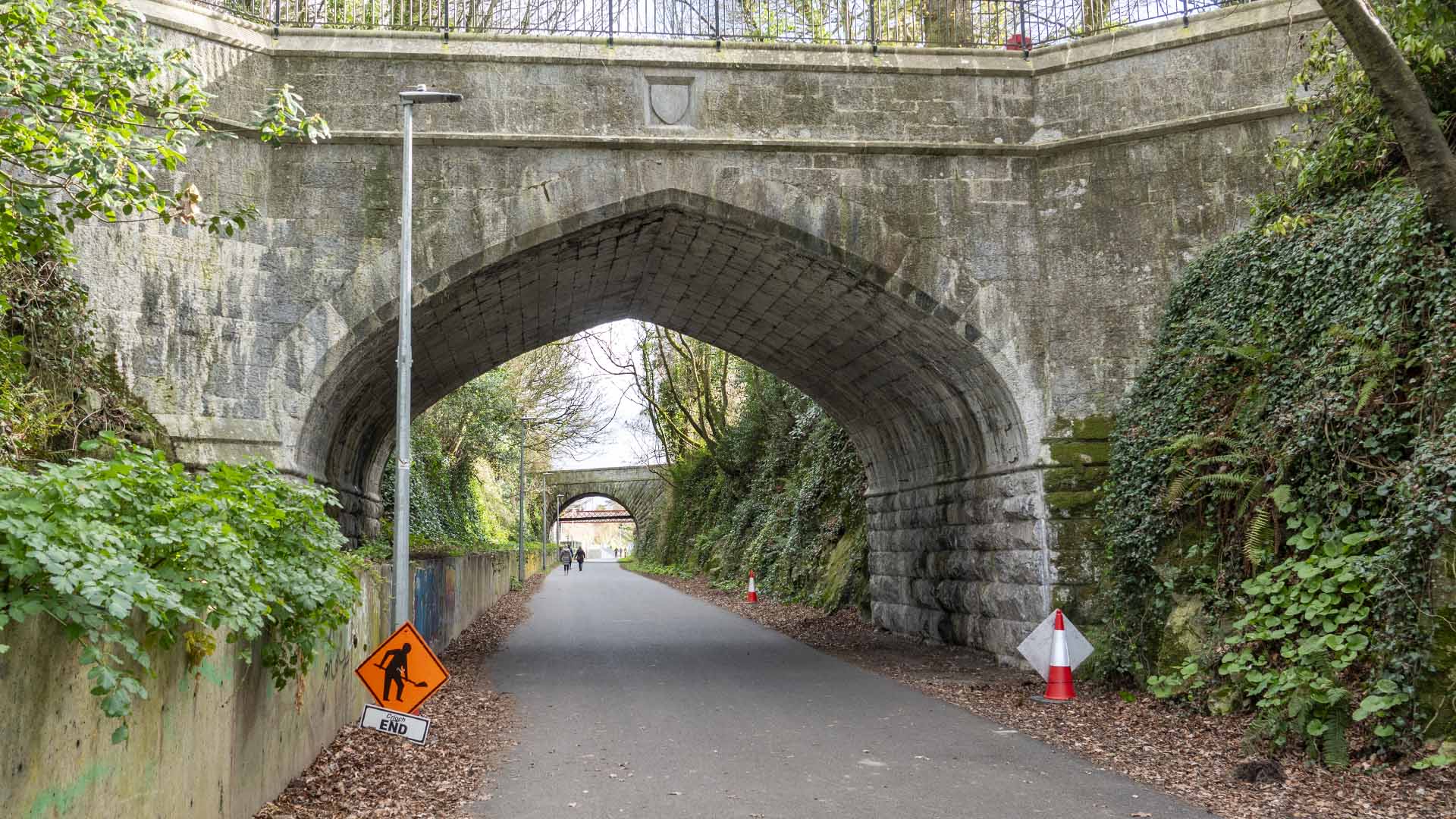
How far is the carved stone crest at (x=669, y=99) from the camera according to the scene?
11219 mm

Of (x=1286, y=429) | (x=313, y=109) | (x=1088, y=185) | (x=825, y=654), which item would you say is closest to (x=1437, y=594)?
(x=1286, y=429)

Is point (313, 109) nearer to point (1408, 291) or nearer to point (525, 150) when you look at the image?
Result: point (525, 150)

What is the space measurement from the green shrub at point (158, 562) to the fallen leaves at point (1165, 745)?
4.79 meters

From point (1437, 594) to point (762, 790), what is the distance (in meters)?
4.01

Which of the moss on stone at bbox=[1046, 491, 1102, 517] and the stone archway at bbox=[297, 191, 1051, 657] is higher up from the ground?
the stone archway at bbox=[297, 191, 1051, 657]

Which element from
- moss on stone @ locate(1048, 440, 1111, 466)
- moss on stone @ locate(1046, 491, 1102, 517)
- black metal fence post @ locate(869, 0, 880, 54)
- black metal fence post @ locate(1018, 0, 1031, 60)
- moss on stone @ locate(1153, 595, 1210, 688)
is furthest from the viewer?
black metal fence post @ locate(869, 0, 880, 54)

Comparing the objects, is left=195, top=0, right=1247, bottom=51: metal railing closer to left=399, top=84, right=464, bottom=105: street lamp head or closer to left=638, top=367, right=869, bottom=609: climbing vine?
left=399, top=84, right=464, bottom=105: street lamp head

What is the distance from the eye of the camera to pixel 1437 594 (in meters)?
6.14

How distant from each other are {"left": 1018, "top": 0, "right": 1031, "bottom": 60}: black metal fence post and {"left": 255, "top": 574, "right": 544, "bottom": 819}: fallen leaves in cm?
851

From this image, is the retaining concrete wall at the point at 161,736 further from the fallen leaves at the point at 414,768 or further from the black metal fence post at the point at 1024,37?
the black metal fence post at the point at 1024,37

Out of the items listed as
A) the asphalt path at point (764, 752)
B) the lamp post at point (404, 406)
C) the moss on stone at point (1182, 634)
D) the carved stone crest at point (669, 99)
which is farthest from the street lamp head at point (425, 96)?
the moss on stone at point (1182, 634)

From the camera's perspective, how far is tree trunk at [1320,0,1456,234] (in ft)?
20.5

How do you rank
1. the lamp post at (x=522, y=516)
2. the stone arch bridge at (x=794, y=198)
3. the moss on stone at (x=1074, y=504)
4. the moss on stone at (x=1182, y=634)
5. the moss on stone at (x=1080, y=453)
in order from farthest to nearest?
the lamp post at (x=522, y=516)
the moss on stone at (x=1080, y=453)
the moss on stone at (x=1074, y=504)
the stone arch bridge at (x=794, y=198)
the moss on stone at (x=1182, y=634)

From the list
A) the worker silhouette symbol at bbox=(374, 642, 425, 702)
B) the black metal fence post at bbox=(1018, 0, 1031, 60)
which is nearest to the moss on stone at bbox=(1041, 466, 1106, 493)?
the black metal fence post at bbox=(1018, 0, 1031, 60)
